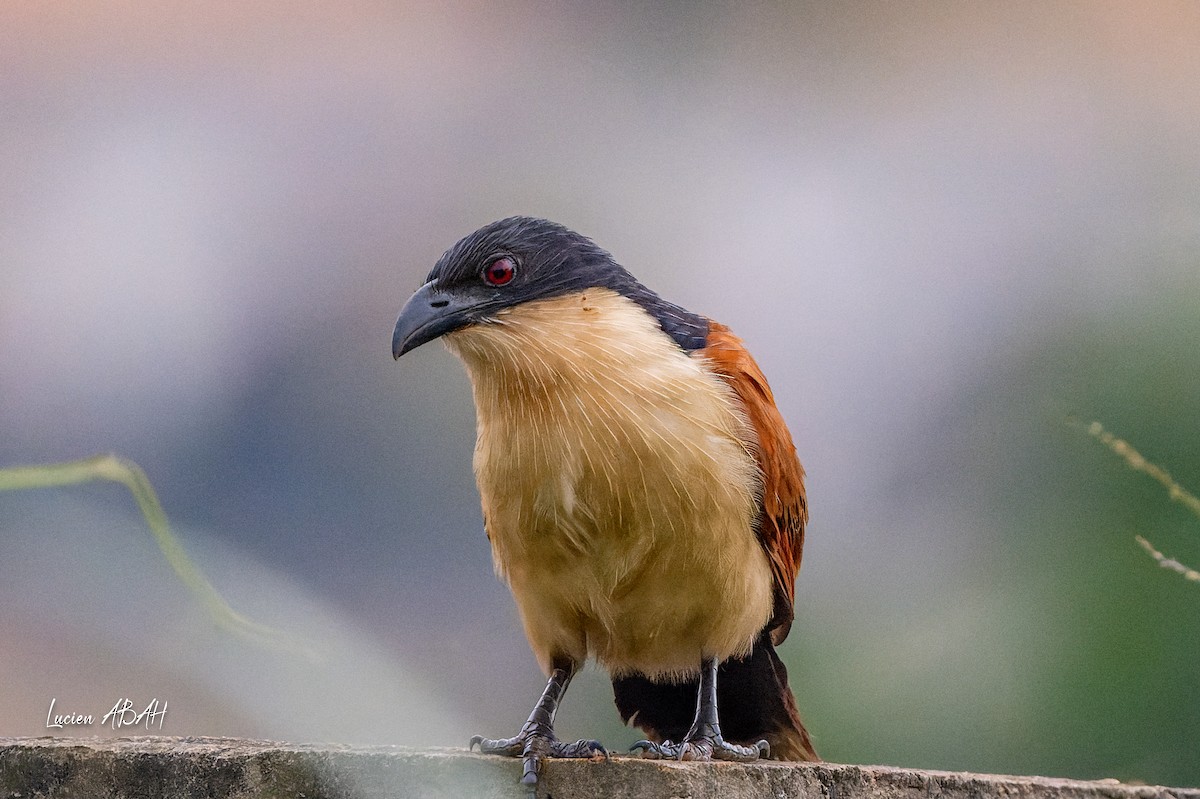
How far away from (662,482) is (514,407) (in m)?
0.25

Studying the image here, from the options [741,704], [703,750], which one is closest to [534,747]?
[703,750]

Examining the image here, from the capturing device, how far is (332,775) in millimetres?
1282

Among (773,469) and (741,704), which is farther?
(741,704)

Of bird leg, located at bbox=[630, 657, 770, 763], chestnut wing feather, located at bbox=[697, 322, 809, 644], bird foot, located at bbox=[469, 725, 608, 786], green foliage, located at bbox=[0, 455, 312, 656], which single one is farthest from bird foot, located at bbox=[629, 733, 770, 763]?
green foliage, located at bbox=[0, 455, 312, 656]

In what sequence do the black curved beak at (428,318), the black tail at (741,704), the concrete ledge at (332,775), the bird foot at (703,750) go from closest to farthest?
1. the concrete ledge at (332,775)
2. the bird foot at (703,750)
3. the black curved beak at (428,318)
4. the black tail at (741,704)

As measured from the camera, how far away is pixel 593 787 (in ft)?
4.18

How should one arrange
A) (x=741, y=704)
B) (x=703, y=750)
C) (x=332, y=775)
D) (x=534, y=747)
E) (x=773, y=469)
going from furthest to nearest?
(x=741, y=704)
(x=773, y=469)
(x=703, y=750)
(x=534, y=747)
(x=332, y=775)

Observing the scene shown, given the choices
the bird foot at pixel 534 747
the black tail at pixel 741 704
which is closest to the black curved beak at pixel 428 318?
the bird foot at pixel 534 747

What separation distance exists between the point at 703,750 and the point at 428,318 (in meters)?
0.76

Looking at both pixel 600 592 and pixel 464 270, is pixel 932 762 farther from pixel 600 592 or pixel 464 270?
pixel 464 270

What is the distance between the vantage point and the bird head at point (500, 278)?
162 centimetres
